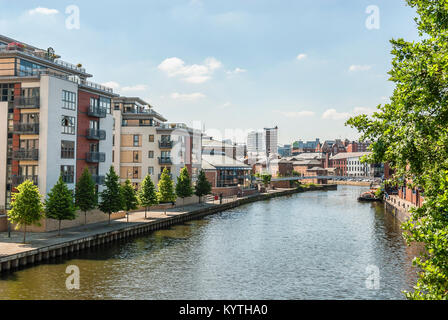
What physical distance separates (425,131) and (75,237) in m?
36.0

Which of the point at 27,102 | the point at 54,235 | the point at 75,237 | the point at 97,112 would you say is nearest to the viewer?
the point at 75,237

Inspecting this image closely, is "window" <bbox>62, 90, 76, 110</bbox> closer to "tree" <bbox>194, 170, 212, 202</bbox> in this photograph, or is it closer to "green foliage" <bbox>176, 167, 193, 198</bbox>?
"green foliage" <bbox>176, 167, 193, 198</bbox>

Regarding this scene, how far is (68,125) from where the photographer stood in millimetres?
50094

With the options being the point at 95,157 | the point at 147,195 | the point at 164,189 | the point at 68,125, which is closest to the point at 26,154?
the point at 68,125

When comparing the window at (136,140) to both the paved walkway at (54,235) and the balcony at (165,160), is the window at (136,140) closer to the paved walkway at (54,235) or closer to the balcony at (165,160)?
the balcony at (165,160)

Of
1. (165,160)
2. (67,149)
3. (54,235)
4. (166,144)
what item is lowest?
(54,235)

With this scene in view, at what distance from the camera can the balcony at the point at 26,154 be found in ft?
152

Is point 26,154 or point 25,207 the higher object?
point 26,154

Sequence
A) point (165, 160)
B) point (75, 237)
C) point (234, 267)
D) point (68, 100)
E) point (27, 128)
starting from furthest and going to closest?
point (165, 160), point (68, 100), point (27, 128), point (75, 237), point (234, 267)

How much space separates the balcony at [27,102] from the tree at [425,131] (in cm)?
4049

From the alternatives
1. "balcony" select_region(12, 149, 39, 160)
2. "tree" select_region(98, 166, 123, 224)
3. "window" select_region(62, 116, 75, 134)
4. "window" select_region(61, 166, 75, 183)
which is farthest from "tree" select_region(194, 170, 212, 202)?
"balcony" select_region(12, 149, 39, 160)

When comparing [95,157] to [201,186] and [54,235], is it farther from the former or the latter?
[201,186]
